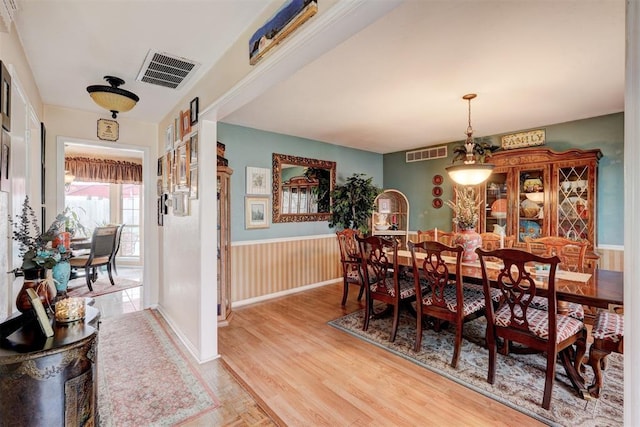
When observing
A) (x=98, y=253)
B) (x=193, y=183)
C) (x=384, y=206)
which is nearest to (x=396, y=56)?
(x=193, y=183)

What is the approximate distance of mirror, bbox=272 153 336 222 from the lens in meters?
4.49

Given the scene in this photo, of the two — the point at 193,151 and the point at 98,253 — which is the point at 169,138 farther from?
the point at 98,253

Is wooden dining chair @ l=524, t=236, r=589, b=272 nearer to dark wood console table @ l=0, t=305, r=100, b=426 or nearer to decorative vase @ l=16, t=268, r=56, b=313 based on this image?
dark wood console table @ l=0, t=305, r=100, b=426

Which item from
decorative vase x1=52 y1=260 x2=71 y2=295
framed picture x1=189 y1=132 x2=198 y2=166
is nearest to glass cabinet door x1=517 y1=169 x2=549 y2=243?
framed picture x1=189 y1=132 x2=198 y2=166

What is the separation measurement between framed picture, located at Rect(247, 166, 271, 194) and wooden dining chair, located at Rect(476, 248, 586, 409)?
2.99 meters

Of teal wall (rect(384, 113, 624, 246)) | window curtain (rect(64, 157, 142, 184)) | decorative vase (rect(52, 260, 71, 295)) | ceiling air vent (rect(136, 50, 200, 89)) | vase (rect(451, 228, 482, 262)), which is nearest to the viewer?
decorative vase (rect(52, 260, 71, 295))

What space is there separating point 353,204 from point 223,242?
2.38m

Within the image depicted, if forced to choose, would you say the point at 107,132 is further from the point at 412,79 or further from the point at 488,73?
the point at 488,73

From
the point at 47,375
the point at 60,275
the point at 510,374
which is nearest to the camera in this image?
the point at 47,375

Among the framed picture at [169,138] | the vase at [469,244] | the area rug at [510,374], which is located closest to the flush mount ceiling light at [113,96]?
the framed picture at [169,138]

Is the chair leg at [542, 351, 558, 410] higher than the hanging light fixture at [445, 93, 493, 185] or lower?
lower

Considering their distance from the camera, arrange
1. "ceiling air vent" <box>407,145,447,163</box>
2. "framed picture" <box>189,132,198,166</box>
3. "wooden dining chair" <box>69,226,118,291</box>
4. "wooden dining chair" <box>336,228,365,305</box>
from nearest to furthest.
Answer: "framed picture" <box>189,132,198,166</box>
"wooden dining chair" <box>336,228,365,305</box>
"wooden dining chair" <box>69,226,118,291</box>
"ceiling air vent" <box>407,145,447,163</box>

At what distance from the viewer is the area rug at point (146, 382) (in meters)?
1.91

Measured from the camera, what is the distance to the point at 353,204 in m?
5.00
